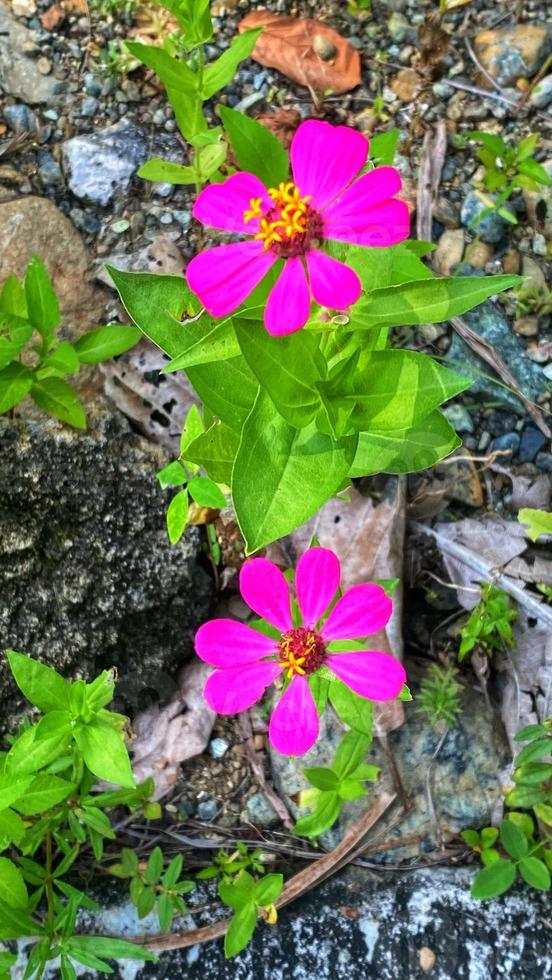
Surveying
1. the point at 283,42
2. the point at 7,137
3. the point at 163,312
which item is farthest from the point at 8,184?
the point at 163,312

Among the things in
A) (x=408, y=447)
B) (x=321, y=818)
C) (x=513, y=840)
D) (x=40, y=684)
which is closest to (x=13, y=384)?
(x=40, y=684)

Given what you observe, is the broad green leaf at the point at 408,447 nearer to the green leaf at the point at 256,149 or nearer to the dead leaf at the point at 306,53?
the green leaf at the point at 256,149

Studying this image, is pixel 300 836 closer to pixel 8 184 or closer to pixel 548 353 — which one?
pixel 548 353

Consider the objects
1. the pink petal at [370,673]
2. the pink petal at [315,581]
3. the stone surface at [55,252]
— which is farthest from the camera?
the stone surface at [55,252]

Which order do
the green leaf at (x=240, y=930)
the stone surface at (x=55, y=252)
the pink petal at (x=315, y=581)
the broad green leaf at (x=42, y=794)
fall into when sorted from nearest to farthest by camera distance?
the pink petal at (x=315, y=581)
the broad green leaf at (x=42, y=794)
the green leaf at (x=240, y=930)
the stone surface at (x=55, y=252)

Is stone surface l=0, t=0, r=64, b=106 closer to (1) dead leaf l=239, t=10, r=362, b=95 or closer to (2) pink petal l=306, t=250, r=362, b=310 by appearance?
(1) dead leaf l=239, t=10, r=362, b=95

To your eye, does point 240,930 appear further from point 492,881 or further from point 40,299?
point 40,299

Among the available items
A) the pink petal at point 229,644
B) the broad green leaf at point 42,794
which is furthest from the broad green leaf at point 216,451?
the broad green leaf at point 42,794

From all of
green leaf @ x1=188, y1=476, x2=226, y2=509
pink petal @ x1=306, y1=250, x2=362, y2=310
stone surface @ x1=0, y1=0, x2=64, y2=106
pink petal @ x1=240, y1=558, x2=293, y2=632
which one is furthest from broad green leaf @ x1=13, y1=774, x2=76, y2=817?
stone surface @ x1=0, y1=0, x2=64, y2=106
